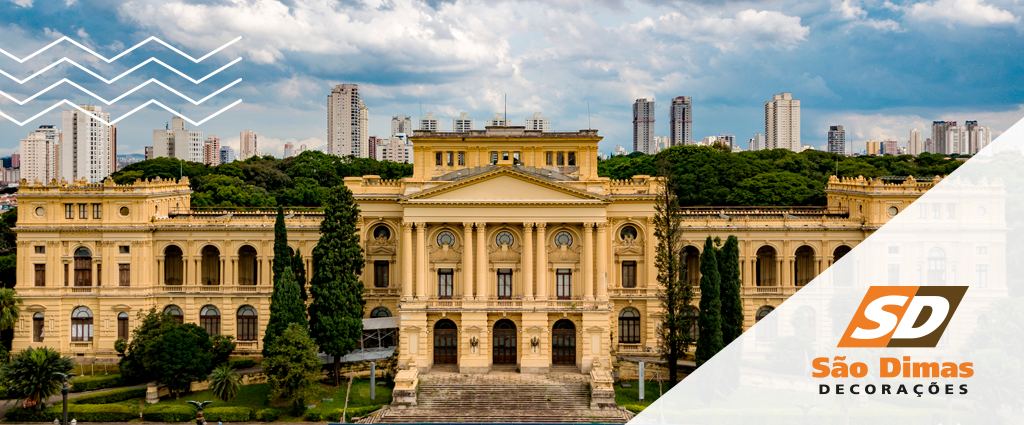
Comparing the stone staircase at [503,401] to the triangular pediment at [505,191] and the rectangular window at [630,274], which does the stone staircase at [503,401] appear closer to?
the rectangular window at [630,274]

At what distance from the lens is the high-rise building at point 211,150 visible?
152m

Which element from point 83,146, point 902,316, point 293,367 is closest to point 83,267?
point 293,367

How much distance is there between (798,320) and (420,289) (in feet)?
71.2

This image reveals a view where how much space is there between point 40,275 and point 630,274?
37.3m

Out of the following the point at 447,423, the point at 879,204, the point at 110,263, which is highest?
the point at 879,204

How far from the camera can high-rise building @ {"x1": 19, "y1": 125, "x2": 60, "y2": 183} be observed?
122 m

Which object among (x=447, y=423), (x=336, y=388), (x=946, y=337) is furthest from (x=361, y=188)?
(x=946, y=337)

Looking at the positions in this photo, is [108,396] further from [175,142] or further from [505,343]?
[175,142]

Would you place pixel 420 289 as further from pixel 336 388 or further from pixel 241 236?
pixel 241 236

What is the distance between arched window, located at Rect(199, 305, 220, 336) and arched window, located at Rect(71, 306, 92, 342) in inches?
264

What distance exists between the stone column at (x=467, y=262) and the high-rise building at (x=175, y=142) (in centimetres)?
7924

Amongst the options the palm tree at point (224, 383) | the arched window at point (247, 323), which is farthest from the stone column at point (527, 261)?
the arched window at point (247, 323)

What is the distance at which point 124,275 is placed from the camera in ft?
174

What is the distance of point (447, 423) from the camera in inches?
1599
